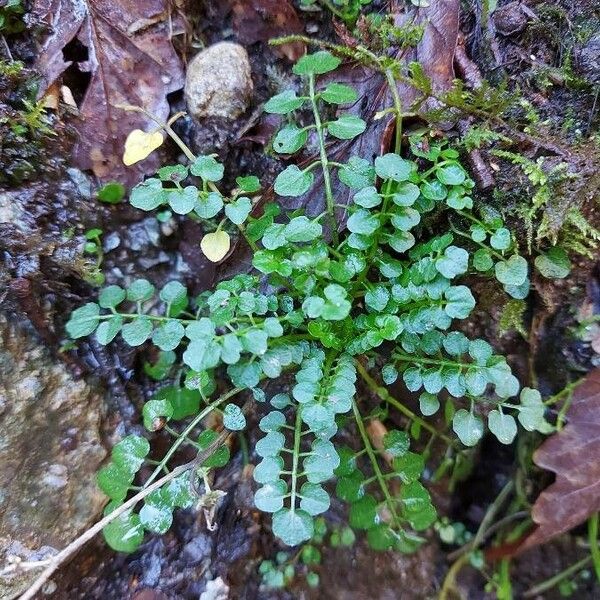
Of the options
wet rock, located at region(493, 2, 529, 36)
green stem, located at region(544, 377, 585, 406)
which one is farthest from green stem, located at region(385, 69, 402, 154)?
green stem, located at region(544, 377, 585, 406)

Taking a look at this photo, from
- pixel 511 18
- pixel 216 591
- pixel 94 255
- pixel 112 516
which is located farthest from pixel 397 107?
pixel 216 591

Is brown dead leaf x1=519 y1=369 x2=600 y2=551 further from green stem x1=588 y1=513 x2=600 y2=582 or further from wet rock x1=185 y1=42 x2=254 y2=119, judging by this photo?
wet rock x1=185 y1=42 x2=254 y2=119

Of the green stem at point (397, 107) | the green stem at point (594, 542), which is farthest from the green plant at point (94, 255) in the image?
the green stem at point (594, 542)

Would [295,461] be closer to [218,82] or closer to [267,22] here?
[218,82]

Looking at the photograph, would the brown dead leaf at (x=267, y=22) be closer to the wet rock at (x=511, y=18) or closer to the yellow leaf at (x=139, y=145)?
the yellow leaf at (x=139, y=145)

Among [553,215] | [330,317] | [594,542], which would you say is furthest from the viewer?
[594,542]

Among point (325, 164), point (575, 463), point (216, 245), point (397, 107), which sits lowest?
point (575, 463)
